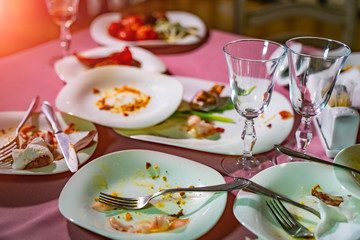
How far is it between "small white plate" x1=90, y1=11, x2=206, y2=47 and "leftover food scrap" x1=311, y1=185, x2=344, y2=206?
90 cm

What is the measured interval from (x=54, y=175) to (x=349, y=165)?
606 millimetres

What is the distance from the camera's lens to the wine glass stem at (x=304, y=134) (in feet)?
2.97

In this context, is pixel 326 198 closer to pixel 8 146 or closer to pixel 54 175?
pixel 54 175

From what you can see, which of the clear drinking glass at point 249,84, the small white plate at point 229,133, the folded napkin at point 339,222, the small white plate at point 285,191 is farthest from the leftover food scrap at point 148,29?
the folded napkin at point 339,222

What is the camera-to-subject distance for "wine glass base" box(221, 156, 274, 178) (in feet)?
2.93

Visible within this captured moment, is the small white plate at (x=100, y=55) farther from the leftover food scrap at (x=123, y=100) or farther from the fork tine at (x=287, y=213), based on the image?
the fork tine at (x=287, y=213)

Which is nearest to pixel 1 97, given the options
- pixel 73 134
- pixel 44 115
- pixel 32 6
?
pixel 44 115

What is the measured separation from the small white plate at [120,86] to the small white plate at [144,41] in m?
0.32

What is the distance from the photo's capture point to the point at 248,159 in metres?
0.93

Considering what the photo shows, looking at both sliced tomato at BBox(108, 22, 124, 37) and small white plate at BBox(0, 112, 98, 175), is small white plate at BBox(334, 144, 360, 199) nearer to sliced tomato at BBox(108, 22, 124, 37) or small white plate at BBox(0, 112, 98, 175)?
small white plate at BBox(0, 112, 98, 175)

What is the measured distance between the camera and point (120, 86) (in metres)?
1.27

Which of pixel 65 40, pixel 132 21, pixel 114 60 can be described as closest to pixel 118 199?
pixel 114 60

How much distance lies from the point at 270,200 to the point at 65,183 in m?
0.41

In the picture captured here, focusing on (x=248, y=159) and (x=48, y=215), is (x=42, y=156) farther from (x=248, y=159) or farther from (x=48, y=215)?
(x=248, y=159)
